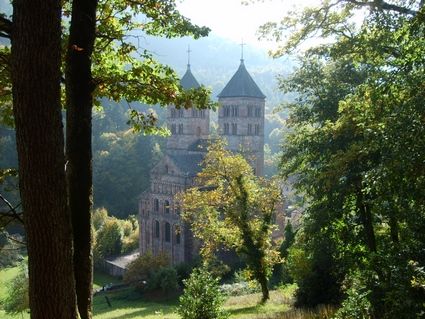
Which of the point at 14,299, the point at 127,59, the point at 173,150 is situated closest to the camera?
the point at 127,59

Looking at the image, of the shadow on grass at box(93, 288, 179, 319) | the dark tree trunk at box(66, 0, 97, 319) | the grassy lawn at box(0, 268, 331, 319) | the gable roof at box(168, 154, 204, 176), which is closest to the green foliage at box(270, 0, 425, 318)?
the grassy lawn at box(0, 268, 331, 319)

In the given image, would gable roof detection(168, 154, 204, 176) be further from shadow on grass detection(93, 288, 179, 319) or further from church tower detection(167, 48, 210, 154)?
shadow on grass detection(93, 288, 179, 319)

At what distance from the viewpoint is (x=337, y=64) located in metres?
14.6

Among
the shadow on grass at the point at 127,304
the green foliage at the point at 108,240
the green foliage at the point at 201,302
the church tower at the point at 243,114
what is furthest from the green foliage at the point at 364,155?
the church tower at the point at 243,114

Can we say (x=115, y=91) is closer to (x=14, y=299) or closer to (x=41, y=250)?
(x=41, y=250)

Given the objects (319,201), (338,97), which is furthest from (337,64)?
(319,201)

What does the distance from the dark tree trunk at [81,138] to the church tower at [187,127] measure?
122ft

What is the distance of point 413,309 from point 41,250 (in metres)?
4.46

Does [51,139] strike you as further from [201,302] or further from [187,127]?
[187,127]

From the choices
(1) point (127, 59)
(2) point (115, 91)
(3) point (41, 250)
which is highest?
A: (1) point (127, 59)

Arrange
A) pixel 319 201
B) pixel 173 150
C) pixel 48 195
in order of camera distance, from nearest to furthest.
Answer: pixel 48 195, pixel 319 201, pixel 173 150

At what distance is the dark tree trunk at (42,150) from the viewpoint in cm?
394

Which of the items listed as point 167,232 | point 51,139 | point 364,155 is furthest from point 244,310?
point 167,232

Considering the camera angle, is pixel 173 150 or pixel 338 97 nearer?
pixel 338 97
